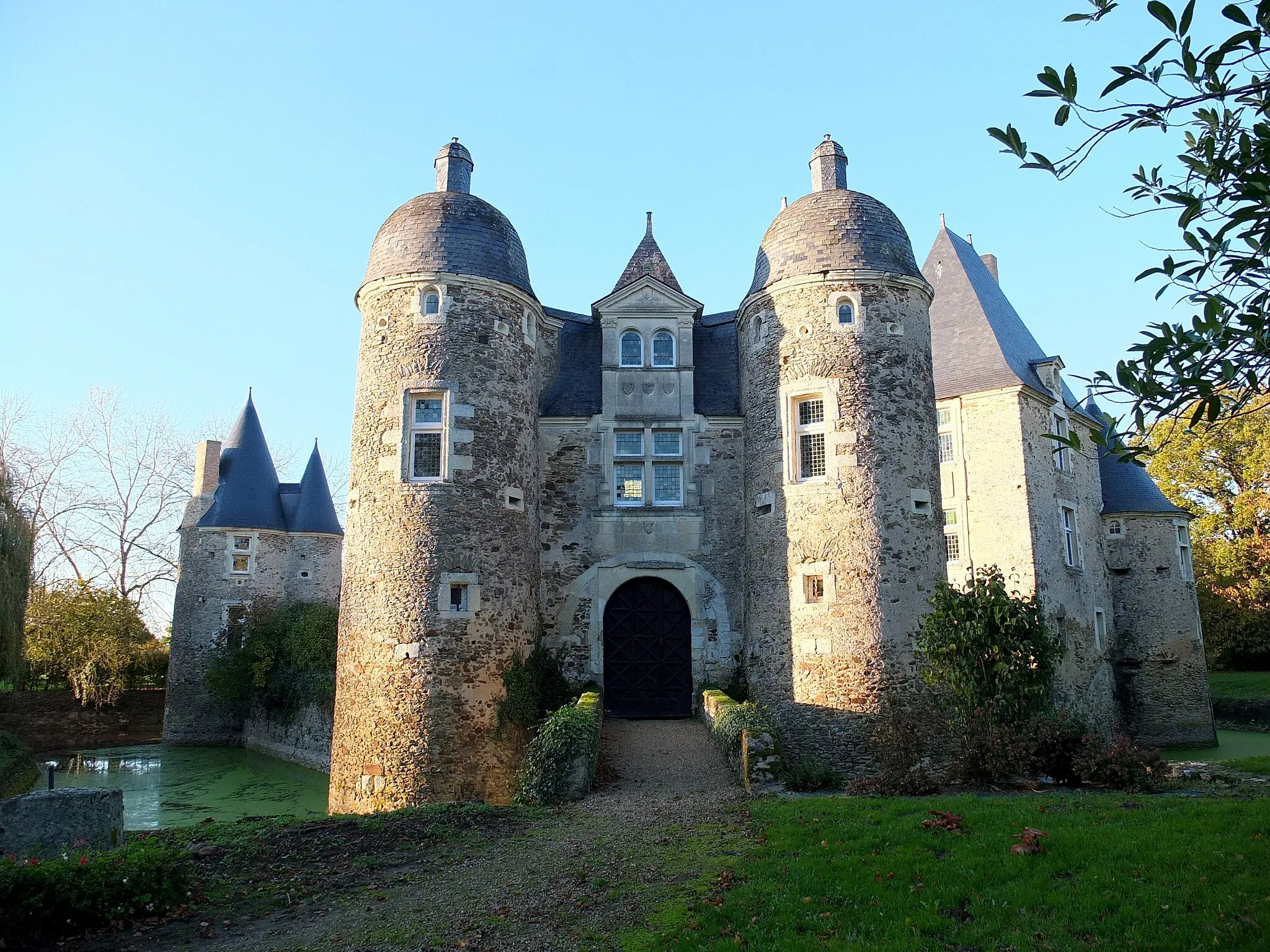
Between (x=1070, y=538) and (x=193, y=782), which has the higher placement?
(x=1070, y=538)

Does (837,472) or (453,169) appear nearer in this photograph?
(837,472)

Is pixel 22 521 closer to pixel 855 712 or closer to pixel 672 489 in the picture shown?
pixel 672 489

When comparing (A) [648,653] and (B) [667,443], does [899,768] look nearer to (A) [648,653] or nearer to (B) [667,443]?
(A) [648,653]

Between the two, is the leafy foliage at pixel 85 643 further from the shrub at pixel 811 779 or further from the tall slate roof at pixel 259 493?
the shrub at pixel 811 779

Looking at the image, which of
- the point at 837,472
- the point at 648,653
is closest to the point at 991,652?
the point at 837,472

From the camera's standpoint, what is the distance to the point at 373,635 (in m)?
15.2

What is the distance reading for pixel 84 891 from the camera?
6277 millimetres

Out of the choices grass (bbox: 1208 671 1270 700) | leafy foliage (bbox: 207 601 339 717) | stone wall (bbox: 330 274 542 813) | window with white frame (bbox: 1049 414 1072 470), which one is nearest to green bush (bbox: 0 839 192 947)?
stone wall (bbox: 330 274 542 813)

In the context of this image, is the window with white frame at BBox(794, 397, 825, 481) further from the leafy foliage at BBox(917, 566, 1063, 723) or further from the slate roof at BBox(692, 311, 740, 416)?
the leafy foliage at BBox(917, 566, 1063, 723)

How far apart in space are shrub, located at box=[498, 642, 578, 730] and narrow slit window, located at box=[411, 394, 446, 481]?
3.54 m

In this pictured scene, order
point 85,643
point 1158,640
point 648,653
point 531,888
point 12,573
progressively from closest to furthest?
point 531,888, point 648,653, point 12,573, point 1158,640, point 85,643

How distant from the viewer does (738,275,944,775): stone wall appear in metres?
15.0

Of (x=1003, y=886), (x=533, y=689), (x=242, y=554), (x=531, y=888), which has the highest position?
(x=242, y=554)

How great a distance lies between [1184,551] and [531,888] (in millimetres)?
24461
